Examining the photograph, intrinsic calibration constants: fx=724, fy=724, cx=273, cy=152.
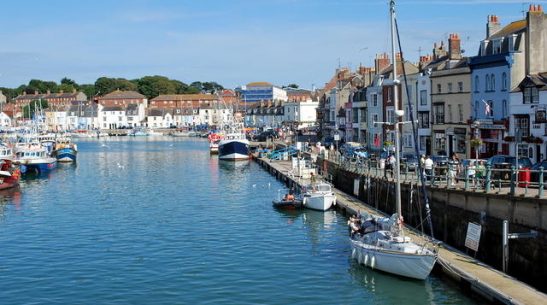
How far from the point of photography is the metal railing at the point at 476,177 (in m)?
29.9

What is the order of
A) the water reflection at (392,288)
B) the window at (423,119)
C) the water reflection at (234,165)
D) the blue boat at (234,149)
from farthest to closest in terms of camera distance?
the blue boat at (234,149) → the water reflection at (234,165) → the window at (423,119) → the water reflection at (392,288)

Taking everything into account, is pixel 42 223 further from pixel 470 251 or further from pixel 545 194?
pixel 545 194

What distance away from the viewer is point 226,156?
353 feet

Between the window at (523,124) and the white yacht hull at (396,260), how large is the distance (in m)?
Result: 21.0

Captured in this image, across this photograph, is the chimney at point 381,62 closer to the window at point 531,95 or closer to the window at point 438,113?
the window at point 438,113

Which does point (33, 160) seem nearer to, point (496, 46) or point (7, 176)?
point (7, 176)

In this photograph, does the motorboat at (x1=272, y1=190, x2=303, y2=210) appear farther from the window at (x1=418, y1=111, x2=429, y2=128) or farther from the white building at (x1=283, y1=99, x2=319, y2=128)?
the white building at (x1=283, y1=99, x2=319, y2=128)

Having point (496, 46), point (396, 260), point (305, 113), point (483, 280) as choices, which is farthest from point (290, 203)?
point (305, 113)

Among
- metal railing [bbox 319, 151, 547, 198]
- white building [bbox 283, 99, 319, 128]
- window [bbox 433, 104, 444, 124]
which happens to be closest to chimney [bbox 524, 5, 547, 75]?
metal railing [bbox 319, 151, 547, 198]

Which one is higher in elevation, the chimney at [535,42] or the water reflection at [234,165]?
the chimney at [535,42]

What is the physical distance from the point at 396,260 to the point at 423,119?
3873 centimetres

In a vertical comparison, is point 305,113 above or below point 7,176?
above

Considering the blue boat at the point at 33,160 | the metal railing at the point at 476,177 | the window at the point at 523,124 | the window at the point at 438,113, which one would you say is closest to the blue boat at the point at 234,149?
the blue boat at the point at 33,160

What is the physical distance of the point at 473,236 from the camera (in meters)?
30.8
